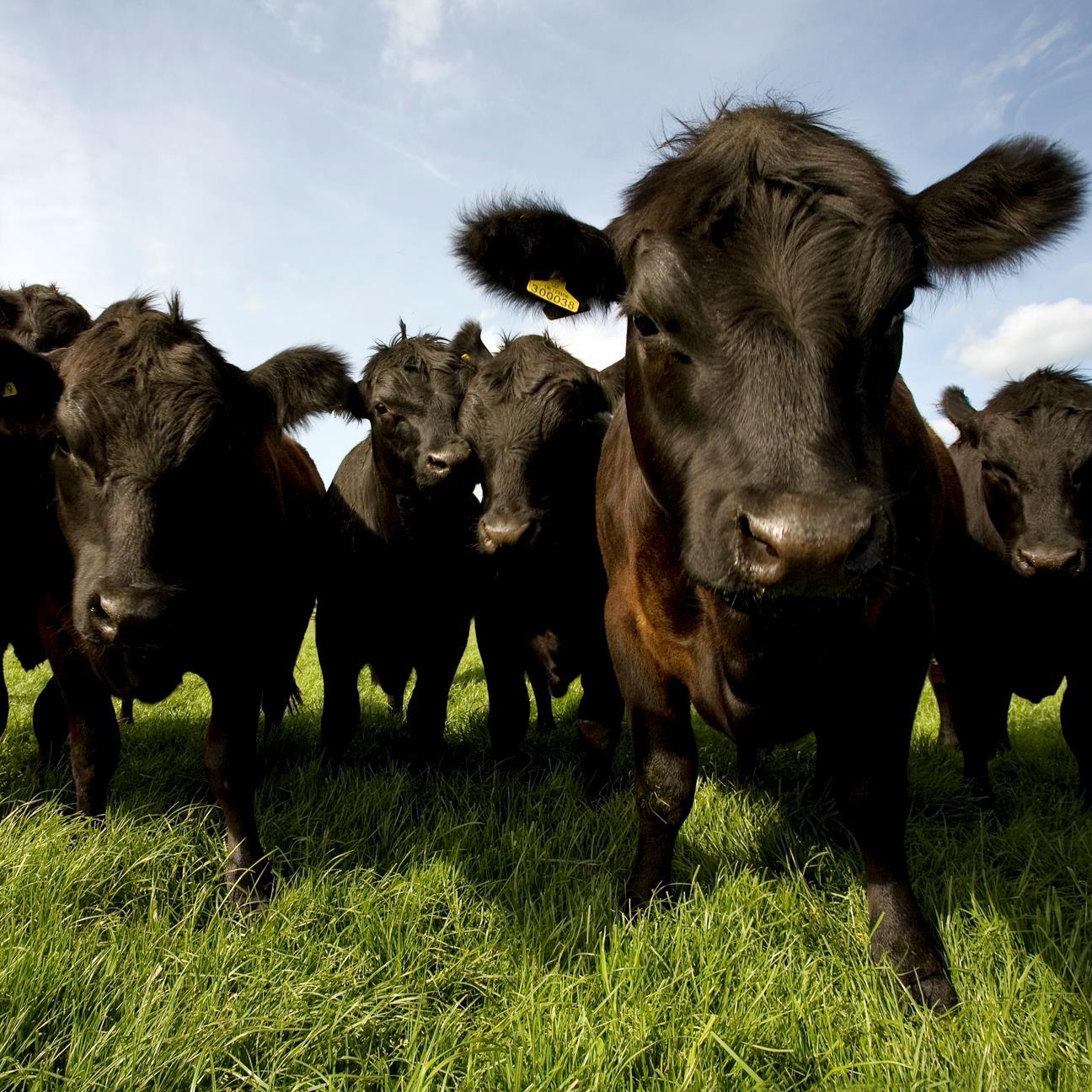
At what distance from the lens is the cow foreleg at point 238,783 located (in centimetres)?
300

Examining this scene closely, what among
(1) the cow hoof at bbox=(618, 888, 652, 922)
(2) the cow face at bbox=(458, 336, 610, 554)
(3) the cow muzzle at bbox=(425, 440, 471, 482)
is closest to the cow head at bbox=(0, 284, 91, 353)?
(3) the cow muzzle at bbox=(425, 440, 471, 482)

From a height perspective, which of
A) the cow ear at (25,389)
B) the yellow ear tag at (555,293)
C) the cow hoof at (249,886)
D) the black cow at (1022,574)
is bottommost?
the cow hoof at (249,886)

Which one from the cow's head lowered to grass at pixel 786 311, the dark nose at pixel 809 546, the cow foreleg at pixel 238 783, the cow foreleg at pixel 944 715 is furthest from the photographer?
the cow foreleg at pixel 944 715

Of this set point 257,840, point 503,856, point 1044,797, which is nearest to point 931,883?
point 503,856

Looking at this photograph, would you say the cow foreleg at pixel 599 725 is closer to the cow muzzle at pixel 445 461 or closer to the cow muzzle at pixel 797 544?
the cow muzzle at pixel 445 461

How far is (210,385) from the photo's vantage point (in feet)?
10.6

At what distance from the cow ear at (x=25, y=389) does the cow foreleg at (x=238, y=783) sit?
1480mm

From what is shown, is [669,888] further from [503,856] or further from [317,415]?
[317,415]

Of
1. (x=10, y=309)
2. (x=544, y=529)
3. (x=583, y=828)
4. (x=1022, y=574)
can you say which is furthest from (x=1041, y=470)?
(x=10, y=309)

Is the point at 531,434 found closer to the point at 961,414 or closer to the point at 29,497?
the point at 29,497

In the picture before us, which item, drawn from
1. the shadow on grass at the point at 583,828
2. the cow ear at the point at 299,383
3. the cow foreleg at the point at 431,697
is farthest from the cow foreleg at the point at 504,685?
the cow ear at the point at 299,383

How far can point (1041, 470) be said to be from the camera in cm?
459

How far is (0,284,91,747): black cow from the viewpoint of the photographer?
3328mm

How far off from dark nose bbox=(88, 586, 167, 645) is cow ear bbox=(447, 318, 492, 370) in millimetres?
3529
